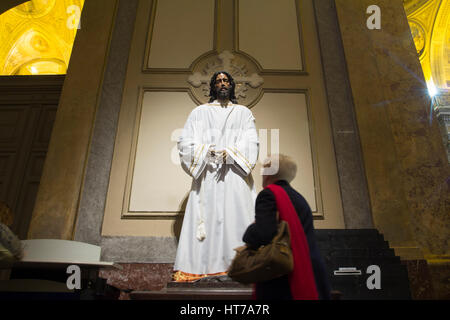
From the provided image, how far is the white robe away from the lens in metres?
3.03

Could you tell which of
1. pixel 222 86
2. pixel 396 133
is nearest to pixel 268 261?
pixel 222 86

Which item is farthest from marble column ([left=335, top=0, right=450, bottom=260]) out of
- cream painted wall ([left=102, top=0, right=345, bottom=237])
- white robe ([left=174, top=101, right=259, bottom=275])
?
white robe ([left=174, top=101, right=259, bottom=275])

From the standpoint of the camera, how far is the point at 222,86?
3.89m

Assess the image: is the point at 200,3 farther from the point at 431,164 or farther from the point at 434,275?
the point at 434,275

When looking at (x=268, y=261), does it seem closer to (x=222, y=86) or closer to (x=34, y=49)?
(x=222, y=86)

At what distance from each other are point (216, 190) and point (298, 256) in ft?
5.54

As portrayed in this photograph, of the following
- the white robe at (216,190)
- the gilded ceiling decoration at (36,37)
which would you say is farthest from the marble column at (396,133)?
the gilded ceiling decoration at (36,37)

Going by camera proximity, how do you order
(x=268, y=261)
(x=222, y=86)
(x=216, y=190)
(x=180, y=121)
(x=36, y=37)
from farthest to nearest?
(x=36, y=37)
(x=180, y=121)
(x=222, y=86)
(x=216, y=190)
(x=268, y=261)

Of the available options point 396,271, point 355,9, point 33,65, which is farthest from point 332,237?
point 33,65

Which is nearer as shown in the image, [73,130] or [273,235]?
[273,235]

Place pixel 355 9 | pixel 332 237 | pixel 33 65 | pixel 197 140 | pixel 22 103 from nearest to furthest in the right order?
pixel 332 237 → pixel 197 140 → pixel 355 9 → pixel 22 103 → pixel 33 65

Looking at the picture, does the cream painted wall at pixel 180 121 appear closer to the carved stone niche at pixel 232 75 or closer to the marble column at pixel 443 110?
the carved stone niche at pixel 232 75

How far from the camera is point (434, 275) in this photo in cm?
360
